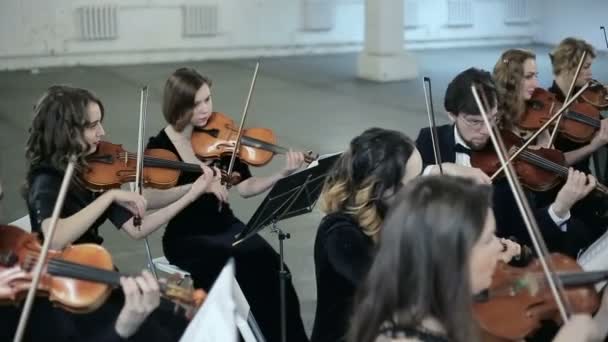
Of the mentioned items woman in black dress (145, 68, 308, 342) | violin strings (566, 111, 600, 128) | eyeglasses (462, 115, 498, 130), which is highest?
eyeglasses (462, 115, 498, 130)

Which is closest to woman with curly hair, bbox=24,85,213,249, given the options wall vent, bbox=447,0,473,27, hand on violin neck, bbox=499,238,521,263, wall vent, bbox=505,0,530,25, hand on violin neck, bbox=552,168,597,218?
hand on violin neck, bbox=499,238,521,263

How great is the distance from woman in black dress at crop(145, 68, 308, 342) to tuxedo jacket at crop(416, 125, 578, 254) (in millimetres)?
477

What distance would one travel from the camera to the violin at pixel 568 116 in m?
3.61

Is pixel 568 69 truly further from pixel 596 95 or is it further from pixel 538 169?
pixel 538 169

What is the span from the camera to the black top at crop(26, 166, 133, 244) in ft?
8.21

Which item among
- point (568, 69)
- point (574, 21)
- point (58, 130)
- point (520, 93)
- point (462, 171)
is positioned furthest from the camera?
point (574, 21)

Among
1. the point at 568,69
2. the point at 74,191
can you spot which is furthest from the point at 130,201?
the point at 568,69

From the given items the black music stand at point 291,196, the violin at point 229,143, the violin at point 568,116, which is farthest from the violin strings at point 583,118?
the black music stand at point 291,196

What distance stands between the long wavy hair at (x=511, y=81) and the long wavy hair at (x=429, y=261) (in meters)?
1.89

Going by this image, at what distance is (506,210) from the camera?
297 centimetres

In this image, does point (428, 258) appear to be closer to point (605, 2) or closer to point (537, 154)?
point (537, 154)

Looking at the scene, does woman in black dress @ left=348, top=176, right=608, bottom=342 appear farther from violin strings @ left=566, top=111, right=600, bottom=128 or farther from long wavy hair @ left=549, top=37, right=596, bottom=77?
long wavy hair @ left=549, top=37, right=596, bottom=77

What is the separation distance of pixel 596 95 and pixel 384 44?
510cm

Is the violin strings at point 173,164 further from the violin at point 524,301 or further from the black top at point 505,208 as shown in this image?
the violin at point 524,301
